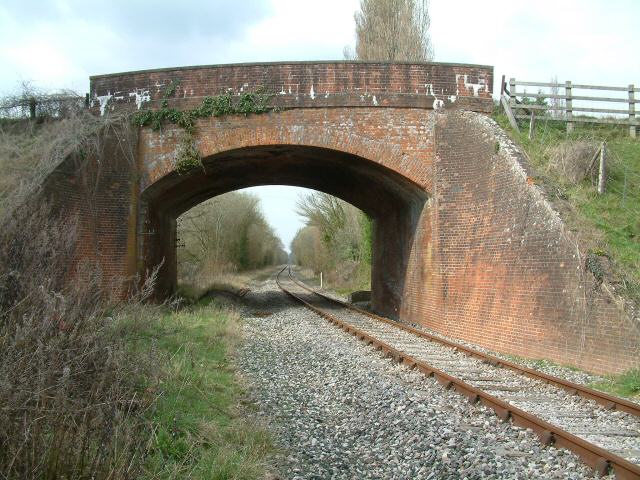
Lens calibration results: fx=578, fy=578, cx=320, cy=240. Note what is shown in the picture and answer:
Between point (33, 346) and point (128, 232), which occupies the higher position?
point (128, 232)

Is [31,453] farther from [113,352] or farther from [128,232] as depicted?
[128,232]

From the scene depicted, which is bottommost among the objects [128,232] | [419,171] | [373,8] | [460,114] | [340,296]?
[340,296]

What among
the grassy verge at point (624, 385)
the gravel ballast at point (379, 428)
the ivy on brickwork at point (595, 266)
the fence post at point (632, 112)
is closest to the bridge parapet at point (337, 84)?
the fence post at point (632, 112)

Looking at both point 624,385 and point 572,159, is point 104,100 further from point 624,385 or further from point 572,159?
point 624,385

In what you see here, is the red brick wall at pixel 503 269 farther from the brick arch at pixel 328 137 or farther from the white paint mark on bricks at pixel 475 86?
the white paint mark on bricks at pixel 475 86

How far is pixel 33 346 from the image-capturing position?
415 centimetres

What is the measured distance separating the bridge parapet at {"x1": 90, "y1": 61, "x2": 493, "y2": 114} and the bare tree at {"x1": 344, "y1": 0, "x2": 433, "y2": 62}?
14573mm

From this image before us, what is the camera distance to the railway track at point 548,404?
4.78 m

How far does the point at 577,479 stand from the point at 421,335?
813 cm

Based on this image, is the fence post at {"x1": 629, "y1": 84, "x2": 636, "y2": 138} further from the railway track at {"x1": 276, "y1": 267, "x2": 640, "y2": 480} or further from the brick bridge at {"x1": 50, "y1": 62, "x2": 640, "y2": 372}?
the railway track at {"x1": 276, "y1": 267, "x2": 640, "y2": 480}

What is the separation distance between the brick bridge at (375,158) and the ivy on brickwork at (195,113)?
6.8 inches

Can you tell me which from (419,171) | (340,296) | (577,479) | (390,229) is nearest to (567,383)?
(577,479)

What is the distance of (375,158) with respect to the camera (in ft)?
47.0

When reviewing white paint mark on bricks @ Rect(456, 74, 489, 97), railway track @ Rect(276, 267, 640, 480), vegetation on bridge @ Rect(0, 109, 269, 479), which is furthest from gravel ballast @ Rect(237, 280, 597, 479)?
white paint mark on bricks @ Rect(456, 74, 489, 97)
